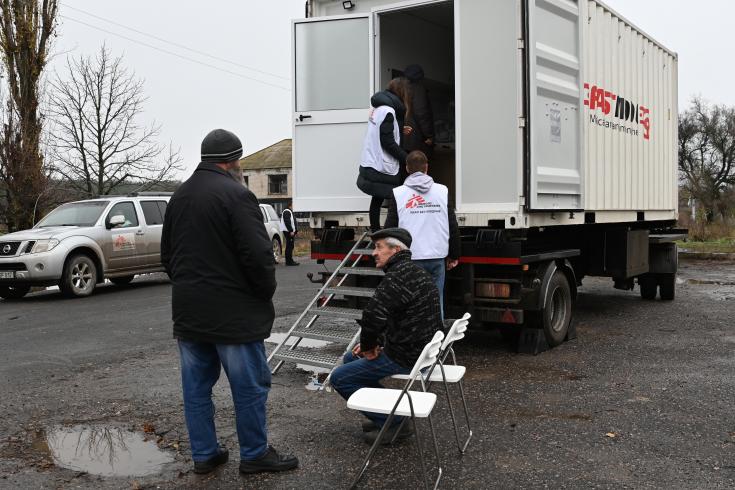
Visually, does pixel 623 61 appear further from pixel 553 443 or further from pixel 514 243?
pixel 553 443

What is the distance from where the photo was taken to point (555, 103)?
288 inches

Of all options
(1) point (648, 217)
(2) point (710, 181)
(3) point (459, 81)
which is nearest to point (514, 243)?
(3) point (459, 81)

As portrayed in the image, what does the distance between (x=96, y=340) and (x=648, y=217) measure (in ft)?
24.5

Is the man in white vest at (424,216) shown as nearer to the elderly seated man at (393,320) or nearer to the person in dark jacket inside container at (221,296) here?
the elderly seated man at (393,320)

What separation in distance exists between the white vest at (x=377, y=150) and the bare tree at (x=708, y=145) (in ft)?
134

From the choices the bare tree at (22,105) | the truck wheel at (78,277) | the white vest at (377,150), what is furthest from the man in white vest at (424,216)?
the bare tree at (22,105)

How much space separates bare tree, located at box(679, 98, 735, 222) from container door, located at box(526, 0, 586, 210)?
39332mm

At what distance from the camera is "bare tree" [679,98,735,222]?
148ft

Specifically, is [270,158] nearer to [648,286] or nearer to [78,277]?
[78,277]

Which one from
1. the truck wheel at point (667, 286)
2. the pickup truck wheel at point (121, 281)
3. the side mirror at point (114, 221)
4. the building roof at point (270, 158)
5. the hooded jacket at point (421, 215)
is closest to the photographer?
the hooded jacket at point (421, 215)

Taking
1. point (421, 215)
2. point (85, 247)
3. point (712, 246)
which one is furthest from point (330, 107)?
point (712, 246)

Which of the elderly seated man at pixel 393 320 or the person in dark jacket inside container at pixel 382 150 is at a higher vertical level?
the person in dark jacket inside container at pixel 382 150

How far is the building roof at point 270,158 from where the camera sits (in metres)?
55.1

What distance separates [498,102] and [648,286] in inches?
249
